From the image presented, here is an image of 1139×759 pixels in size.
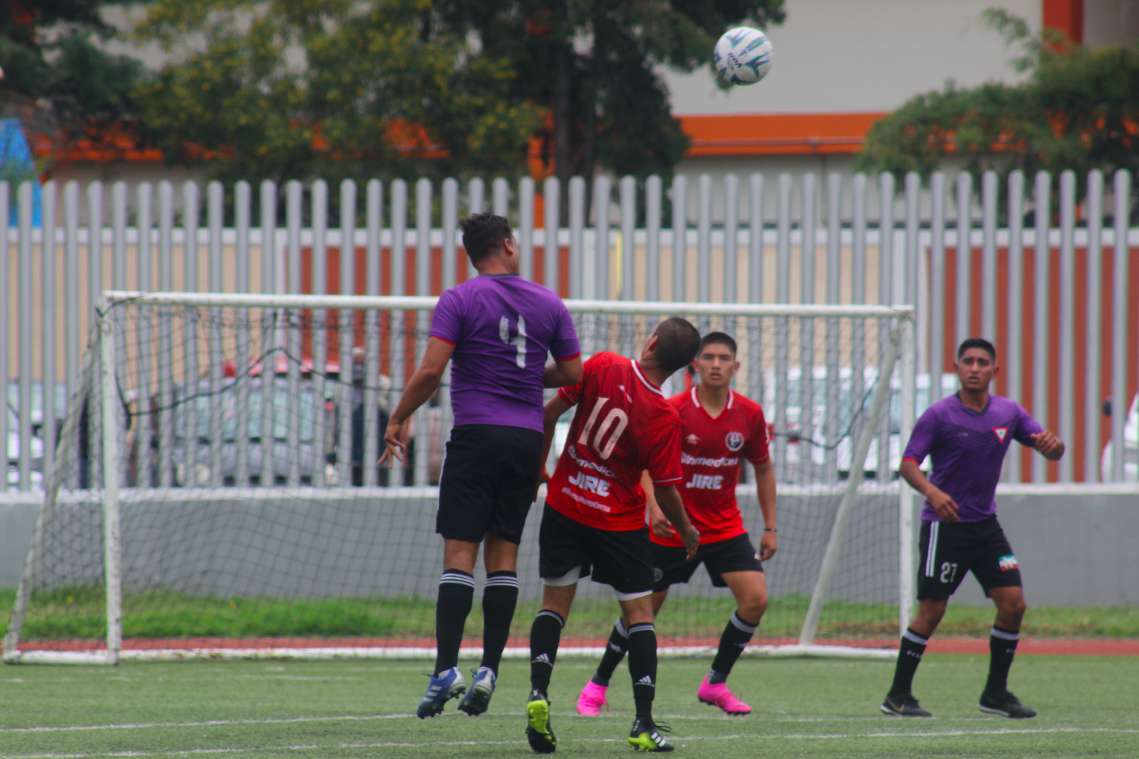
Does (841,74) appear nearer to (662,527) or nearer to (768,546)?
(768,546)

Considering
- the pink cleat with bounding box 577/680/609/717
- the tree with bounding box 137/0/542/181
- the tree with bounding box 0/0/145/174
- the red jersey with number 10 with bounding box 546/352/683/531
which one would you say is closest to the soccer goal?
the pink cleat with bounding box 577/680/609/717

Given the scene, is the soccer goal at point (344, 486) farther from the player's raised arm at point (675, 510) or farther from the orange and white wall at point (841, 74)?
the orange and white wall at point (841, 74)

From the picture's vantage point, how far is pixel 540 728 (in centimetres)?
684

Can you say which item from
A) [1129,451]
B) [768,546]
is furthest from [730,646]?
[1129,451]

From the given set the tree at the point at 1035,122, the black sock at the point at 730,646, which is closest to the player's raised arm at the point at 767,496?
the black sock at the point at 730,646

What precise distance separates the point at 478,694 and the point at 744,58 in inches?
221

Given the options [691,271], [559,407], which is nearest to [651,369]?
[559,407]

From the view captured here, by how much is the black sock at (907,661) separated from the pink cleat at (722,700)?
775mm

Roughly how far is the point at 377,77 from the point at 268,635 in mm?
18476

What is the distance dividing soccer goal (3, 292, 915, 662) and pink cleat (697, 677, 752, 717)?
411cm

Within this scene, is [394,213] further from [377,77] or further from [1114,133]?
[1114,133]

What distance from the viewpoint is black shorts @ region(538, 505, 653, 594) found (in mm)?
7566

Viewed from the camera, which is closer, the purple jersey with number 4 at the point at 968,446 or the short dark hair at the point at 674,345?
the short dark hair at the point at 674,345

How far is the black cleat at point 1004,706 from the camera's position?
8.94 metres
